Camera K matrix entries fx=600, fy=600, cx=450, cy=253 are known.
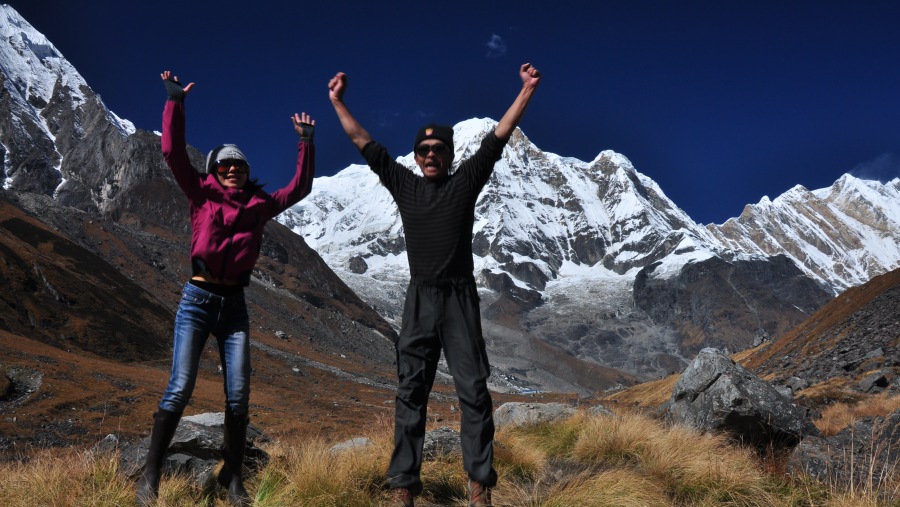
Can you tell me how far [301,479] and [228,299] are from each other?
1.31m

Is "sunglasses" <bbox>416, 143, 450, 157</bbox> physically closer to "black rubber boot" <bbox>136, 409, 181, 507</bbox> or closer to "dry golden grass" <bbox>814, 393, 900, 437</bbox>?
"black rubber boot" <bbox>136, 409, 181, 507</bbox>

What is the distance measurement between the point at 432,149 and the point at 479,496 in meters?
2.33

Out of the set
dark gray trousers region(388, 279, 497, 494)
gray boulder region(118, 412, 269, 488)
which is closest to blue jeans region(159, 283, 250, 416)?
gray boulder region(118, 412, 269, 488)

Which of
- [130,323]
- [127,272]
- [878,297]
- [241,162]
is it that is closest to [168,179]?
[127,272]

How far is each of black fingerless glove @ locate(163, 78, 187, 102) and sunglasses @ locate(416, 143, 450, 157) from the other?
1721 millimetres

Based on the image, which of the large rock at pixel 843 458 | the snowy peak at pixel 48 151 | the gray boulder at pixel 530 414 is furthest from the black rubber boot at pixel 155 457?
the snowy peak at pixel 48 151

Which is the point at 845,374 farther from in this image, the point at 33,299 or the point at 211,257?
the point at 33,299

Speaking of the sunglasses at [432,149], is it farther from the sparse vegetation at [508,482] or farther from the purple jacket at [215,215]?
the sparse vegetation at [508,482]

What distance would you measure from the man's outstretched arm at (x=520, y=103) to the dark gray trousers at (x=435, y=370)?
1.07 meters

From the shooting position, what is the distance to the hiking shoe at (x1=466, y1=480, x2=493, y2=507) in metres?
3.78

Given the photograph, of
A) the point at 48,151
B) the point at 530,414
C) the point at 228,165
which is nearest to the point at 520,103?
the point at 228,165

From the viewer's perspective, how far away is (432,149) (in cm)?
423

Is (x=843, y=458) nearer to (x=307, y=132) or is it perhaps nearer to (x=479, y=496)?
(x=479, y=496)

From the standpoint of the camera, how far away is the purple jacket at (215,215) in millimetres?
4094
